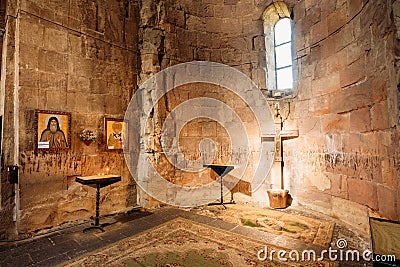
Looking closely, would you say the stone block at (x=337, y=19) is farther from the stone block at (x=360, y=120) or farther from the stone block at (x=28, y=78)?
the stone block at (x=28, y=78)

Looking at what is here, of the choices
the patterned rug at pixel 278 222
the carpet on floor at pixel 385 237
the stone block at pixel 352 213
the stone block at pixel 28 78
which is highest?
the stone block at pixel 28 78

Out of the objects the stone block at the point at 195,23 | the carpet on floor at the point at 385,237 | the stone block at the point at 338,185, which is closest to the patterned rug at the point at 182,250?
the carpet on floor at the point at 385,237

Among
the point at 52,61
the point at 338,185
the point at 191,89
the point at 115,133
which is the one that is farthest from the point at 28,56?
the point at 338,185

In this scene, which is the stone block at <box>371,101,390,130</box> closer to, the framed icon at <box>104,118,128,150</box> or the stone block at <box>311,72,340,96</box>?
the stone block at <box>311,72,340,96</box>

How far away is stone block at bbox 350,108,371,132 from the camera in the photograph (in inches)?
150

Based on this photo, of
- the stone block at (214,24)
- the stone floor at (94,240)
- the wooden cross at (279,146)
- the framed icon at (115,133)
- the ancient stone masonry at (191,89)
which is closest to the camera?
the stone floor at (94,240)

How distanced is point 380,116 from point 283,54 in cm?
334

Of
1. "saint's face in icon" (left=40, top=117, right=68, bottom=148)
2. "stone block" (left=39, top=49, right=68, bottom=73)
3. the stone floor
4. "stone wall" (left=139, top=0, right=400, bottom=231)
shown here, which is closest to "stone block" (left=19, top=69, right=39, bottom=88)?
"stone block" (left=39, top=49, right=68, bottom=73)

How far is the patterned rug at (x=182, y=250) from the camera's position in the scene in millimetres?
2900

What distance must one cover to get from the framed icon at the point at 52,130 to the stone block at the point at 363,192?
206 inches

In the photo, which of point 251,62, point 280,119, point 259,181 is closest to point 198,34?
point 251,62

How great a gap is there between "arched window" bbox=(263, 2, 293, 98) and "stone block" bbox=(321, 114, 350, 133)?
1.40m

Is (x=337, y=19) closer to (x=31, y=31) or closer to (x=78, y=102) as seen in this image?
(x=78, y=102)

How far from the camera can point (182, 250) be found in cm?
323
